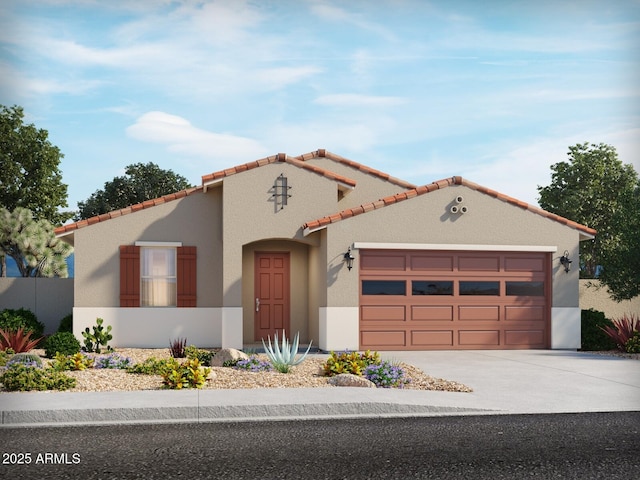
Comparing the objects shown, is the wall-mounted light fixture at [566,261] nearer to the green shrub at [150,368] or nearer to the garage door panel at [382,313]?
the garage door panel at [382,313]

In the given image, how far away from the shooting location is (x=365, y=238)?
17875 mm

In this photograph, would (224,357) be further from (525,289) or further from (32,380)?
(525,289)

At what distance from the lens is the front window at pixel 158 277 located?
742 inches

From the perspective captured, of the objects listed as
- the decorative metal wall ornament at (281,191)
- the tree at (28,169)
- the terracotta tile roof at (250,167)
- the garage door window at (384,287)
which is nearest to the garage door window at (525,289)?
the garage door window at (384,287)

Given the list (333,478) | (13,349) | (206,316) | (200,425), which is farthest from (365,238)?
(333,478)

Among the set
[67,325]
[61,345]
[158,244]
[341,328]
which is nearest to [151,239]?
[158,244]

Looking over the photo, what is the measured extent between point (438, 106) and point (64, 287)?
1336 centimetres

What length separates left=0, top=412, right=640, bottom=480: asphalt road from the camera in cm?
672

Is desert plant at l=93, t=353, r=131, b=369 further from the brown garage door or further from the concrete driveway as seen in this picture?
the brown garage door

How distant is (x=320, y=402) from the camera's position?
9.62 meters

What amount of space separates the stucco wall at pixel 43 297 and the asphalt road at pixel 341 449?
12.9 m

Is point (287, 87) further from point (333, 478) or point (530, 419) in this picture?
point (333, 478)

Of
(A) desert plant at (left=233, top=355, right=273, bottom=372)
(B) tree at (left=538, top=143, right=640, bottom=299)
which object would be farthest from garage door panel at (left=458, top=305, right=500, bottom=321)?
(B) tree at (left=538, top=143, right=640, bottom=299)

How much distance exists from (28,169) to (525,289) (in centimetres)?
2198
